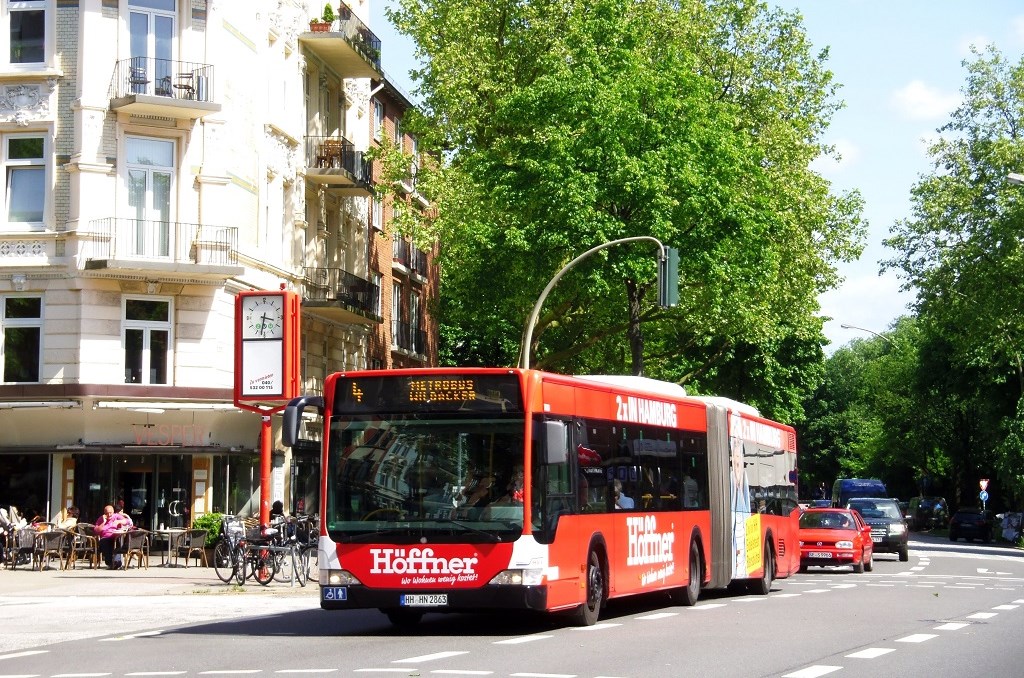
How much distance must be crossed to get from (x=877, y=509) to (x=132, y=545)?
2061 centimetres

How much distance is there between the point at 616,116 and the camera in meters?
42.2

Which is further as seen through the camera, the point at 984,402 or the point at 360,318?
the point at 984,402

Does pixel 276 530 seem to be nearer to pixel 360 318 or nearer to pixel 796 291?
pixel 360 318

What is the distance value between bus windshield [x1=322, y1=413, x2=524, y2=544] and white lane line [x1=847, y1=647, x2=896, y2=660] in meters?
3.54

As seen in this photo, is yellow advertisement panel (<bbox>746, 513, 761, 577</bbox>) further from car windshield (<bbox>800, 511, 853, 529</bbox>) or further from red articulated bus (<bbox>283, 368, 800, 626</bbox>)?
car windshield (<bbox>800, 511, 853, 529</bbox>)

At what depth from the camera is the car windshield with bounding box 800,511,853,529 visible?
117 ft

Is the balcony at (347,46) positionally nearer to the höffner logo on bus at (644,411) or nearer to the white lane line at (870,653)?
the höffner logo on bus at (644,411)

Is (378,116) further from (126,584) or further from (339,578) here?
(339,578)

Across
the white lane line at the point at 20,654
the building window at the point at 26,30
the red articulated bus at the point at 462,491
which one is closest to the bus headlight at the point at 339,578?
the red articulated bus at the point at 462,491

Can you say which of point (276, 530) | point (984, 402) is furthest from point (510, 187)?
point (984, 402)

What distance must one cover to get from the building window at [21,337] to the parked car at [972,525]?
138 ft

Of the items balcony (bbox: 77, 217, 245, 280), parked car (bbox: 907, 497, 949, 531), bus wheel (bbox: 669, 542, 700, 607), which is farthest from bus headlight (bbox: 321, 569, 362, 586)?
parked car (bbox: 907, 497, 949, 531)

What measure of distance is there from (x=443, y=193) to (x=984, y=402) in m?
32.2

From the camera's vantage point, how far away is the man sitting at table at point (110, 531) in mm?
32594
